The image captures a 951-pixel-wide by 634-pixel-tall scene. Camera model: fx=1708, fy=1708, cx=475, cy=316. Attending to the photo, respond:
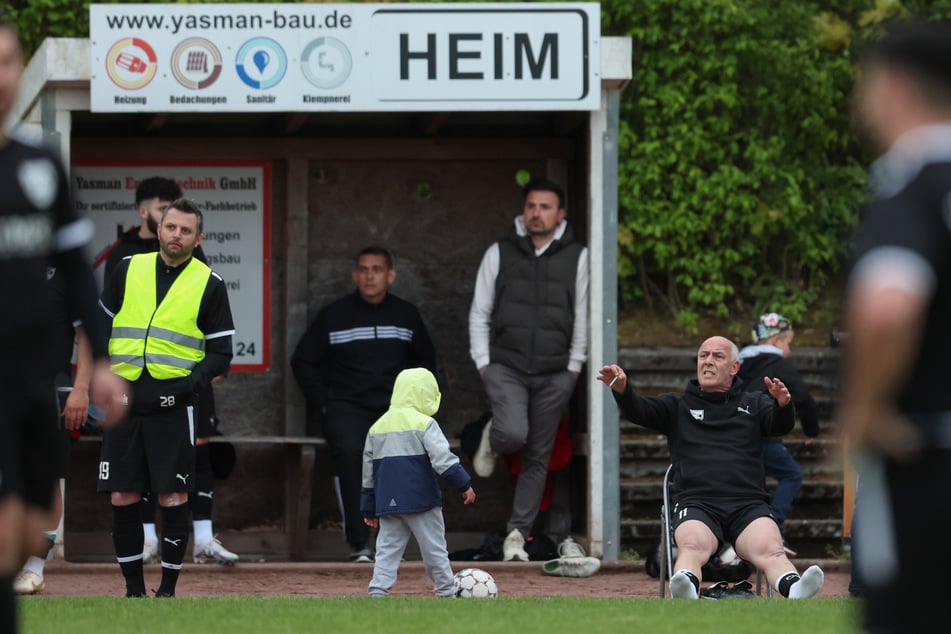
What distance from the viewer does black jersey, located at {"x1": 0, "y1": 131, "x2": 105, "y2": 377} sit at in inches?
167

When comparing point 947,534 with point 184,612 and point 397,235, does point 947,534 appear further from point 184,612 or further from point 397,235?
point 397,235

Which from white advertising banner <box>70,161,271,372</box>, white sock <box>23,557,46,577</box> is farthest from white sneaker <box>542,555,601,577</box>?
white sock <box>23,557,46,577</box>

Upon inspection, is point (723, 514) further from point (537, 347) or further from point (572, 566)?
point (537, 347)

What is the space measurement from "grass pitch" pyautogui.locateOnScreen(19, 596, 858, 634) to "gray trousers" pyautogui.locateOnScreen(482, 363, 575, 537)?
10.5 ft

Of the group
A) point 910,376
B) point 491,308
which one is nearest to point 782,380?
point 491,308

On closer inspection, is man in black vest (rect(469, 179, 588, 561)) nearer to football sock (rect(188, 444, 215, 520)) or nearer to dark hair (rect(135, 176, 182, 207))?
football sock (rect(188, 444, 215, 520))

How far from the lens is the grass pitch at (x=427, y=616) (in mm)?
6570

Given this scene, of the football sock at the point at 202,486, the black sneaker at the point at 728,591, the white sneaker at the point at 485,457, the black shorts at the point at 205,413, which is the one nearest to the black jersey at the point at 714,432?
the black sneaker at the point at 728,591

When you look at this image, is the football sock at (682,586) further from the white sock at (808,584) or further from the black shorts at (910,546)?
the black shorts at (910,546)

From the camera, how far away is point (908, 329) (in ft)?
11.0

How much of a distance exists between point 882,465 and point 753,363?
7.94 m

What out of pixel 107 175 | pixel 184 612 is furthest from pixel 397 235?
pixel 184 612

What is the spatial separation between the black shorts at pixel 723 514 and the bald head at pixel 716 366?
0.63m

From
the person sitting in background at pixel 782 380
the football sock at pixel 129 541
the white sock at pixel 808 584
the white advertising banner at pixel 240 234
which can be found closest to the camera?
the white sock at pixel 808 584
